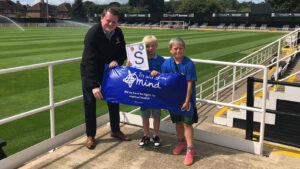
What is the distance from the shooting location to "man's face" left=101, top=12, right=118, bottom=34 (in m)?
3.70

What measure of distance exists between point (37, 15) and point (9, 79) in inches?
5424

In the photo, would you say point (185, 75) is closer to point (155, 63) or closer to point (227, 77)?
point (155, 63)

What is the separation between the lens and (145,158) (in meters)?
3.71

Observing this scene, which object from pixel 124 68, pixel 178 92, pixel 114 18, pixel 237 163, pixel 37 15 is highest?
pixel 37 15

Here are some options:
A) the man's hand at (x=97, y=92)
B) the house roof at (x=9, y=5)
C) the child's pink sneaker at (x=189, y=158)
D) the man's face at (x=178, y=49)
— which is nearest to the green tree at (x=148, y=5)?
the house roof at (x=9, y=5)

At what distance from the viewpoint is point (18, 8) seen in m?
132

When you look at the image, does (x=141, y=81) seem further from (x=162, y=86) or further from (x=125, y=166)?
(x=125, y=166)

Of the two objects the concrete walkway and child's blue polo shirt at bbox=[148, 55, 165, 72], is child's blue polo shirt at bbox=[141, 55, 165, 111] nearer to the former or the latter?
child's blue polo shirt at bbox=[148, 55, 165, 72]

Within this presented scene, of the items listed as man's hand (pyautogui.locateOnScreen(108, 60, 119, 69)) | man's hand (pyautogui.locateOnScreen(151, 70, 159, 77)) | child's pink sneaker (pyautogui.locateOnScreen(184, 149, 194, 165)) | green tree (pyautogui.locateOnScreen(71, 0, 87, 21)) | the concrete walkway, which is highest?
green tree (pyautogui.locateOnScreen(71, 0, 87, 21))

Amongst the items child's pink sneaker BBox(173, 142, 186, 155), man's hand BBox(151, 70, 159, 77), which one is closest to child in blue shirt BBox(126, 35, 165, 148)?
man's hand BBox(151, 70, 159, 77)

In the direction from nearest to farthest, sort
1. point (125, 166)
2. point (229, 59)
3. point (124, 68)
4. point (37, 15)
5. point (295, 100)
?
point (125, 166) < point (124, 68) < point (295, 100) < point (229, 59) < point (37, 15)

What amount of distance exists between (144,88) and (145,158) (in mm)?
881

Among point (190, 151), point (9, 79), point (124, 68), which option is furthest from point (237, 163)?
point (9, 79)

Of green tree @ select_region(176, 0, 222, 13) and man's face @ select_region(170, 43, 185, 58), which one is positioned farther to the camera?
green tree @ select_region(176, 0, 222, 13)
